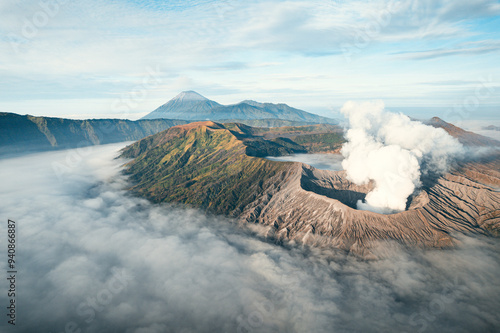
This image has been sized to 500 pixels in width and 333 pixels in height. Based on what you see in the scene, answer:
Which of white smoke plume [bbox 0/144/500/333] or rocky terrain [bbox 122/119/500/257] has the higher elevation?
rocky terrain [bbox 122/119/500/257]

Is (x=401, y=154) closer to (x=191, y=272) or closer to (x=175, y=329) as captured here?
(x=191, y=272)

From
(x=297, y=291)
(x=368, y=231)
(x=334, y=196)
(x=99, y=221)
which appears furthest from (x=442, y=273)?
(x=99, y=221)

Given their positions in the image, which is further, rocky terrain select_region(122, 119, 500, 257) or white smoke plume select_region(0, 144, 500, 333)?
rocky terrain select_region(122, 119, 500, 257)

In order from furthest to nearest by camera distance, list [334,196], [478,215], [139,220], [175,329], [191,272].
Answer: [139,220] < [334,196] < [478,215] < [191,272] < [175,329]

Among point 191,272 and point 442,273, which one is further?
point 191,272

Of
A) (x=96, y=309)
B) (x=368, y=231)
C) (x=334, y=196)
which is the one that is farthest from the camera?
(x=334, y=196)

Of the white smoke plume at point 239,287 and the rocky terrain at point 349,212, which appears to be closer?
the white smoke plume at point 239,287

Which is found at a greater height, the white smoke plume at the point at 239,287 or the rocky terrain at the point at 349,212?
the rocky terrain at the point at 349,212

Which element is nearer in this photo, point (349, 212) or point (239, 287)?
point (239, 287)

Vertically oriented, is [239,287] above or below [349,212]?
below

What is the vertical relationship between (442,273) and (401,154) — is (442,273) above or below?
below

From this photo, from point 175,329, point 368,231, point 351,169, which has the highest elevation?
point 351,169
